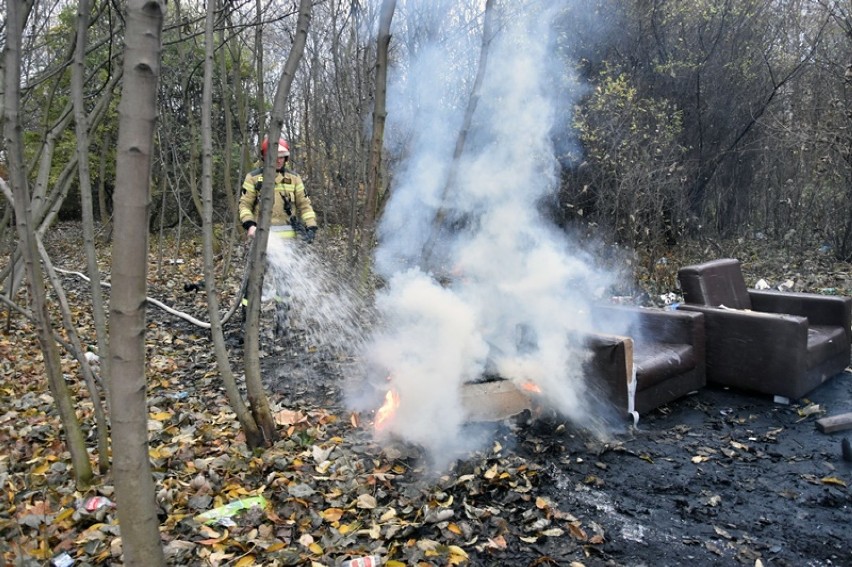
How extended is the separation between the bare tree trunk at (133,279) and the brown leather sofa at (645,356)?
371 cm

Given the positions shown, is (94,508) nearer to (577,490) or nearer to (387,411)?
(387,411)

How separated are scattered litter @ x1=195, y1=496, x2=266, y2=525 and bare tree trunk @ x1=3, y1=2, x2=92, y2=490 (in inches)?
34.0

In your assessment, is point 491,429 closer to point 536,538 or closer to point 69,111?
point 536,538

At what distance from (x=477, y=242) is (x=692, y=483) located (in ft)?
10.9

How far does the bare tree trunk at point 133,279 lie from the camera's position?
187 cm

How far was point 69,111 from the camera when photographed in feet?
13.3

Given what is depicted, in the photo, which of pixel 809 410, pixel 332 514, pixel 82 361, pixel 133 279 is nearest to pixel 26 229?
pixel 82 361

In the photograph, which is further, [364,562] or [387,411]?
[387,411]

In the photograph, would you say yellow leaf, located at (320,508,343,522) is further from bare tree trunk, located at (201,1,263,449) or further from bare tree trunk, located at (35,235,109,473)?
bare tree trunk, located at (35,235,109,473)

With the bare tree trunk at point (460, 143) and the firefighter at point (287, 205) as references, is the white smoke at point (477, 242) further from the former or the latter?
the firefighter at point (287, 205)

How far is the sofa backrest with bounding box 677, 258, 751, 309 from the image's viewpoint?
20.2 ft

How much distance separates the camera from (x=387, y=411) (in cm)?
441

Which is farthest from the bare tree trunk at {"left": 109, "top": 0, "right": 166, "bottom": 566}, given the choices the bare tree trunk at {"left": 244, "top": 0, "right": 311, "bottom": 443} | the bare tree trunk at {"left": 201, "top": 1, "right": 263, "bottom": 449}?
the bare tree trunk at {"left": 244, "top": 0, "right": 311, "bottom": 443}

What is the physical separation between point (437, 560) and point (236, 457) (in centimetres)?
165
